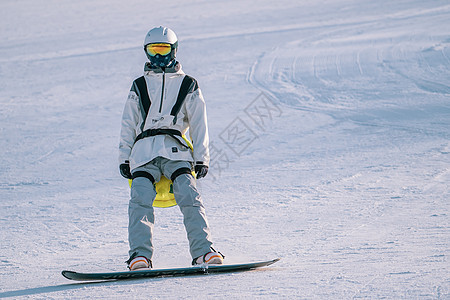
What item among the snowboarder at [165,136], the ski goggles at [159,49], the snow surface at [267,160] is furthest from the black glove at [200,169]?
the ski goggles at [159,49]

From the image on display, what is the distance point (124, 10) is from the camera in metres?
21.4

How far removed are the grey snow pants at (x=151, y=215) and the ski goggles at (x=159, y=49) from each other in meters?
0.69

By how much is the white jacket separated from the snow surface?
0.69 m

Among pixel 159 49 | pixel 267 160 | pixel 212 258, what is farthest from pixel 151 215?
pixel 267 160

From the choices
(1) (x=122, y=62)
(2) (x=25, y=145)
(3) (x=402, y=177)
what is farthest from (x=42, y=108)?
(3) (x=402, y=177)

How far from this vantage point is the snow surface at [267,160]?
3.61 metres

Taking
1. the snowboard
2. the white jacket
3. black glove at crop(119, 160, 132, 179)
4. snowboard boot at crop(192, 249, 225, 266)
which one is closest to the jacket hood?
the white jacket

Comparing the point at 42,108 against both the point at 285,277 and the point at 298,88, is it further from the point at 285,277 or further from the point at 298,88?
the point at 285,277

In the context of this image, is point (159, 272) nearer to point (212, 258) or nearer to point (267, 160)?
point (212, 258)

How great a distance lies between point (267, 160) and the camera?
693cm

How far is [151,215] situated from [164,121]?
0.59 metres

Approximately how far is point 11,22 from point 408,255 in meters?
18.4

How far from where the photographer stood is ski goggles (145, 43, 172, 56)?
13.3ft

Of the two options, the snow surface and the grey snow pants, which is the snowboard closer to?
the snow surface
